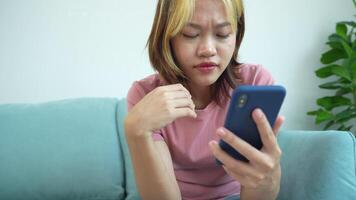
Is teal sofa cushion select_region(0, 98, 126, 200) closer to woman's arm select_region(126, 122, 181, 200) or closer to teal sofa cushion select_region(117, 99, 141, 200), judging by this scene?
teal sofa cushion select_region(117, 99, 141, 200)

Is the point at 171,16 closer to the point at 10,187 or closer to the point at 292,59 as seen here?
the point at 10,187

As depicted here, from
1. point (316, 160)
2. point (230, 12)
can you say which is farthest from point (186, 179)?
point (230, 12)

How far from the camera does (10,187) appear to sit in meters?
1.36

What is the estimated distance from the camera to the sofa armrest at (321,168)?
909mm

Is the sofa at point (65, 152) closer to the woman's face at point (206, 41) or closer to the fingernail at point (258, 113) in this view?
the woman's face at point (206, 41)

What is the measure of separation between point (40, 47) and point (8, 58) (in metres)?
0.15

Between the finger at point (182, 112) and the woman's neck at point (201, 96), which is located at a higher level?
the finger at point (182, 112)

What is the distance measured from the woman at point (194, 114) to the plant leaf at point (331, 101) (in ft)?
3.25

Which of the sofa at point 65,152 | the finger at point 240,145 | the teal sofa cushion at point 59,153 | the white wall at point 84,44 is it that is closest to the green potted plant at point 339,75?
the white wall at point 84,44

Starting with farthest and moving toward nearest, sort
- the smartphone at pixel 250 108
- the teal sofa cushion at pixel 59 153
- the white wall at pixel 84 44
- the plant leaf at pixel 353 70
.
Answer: the plant leaf at pixel 353 70
the white wall at pixel 84 44
the teal sofa cushion at pixel 59 153
the smartphone at pixel 250 108

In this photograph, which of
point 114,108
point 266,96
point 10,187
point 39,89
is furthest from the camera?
point 39,89

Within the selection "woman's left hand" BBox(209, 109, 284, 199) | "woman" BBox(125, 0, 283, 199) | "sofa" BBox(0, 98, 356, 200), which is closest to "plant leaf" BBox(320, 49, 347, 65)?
"sofa" BBox(0, 98, 356, 200)

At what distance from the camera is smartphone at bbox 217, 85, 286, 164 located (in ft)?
1.89

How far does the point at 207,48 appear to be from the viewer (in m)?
0.87
